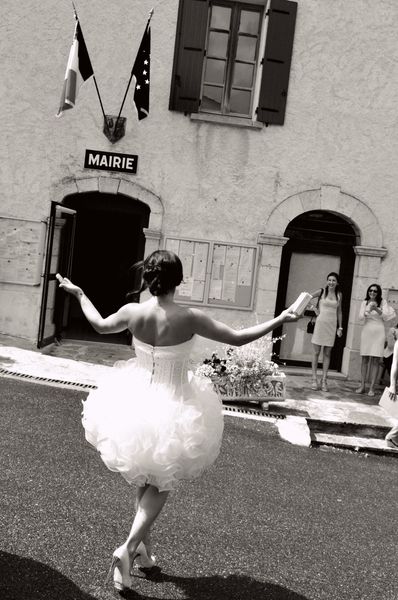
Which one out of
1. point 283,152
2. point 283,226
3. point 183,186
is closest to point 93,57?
point 183,186

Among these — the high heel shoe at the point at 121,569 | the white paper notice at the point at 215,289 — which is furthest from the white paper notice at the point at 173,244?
the high heel shoe at the point at 121,569

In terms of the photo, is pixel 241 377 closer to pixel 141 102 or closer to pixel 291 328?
pixel 291 328

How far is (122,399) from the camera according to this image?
3535 millimetres

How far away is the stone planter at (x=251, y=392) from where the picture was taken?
8734 millimetres

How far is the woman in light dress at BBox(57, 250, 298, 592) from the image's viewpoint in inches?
133

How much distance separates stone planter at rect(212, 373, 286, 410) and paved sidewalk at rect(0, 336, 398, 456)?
16cm

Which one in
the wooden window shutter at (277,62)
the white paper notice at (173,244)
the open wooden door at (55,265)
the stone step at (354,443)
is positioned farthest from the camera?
the white paper notice at (173,244)

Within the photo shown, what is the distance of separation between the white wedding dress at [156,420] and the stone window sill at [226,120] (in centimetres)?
786

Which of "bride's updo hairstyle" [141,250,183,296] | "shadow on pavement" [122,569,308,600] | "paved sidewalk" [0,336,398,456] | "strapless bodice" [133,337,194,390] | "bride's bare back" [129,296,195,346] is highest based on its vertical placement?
"bride's updo hairstyle" [141,250,183,296]

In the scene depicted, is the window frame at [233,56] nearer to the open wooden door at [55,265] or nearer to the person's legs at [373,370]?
the open wooden door at [55,265]

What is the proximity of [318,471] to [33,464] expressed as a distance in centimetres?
263

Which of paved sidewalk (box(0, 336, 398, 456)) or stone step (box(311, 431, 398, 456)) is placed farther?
paved sidewalk (box(0, 336, 398, 456))

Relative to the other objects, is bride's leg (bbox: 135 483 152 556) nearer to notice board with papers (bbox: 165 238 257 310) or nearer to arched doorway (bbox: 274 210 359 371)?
notice board with papers (bbox: 165 238 257 310)

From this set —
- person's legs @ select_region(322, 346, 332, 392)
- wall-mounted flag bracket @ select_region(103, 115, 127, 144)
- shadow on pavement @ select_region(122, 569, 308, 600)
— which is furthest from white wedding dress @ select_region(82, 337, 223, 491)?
wall-mounted flag bracket @ select_region(103, 115, 127, 144)
